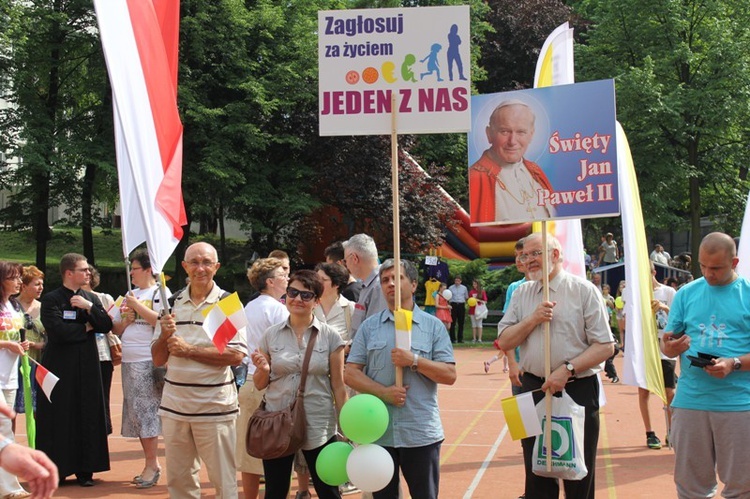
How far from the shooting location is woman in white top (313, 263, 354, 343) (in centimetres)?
829

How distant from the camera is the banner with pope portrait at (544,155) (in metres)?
6.54

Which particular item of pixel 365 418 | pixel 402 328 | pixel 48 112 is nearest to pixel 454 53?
pixel 402 328

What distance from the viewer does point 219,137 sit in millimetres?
32688

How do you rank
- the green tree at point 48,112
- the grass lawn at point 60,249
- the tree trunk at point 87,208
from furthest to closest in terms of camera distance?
the grass lawn at point 60,249, the tree trunk at point 87,208, the green tree at point 48,112

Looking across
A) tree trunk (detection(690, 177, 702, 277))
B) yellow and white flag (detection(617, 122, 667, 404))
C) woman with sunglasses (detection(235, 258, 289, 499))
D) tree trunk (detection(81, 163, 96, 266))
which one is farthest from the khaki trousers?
→ tree trunk (detection(690, 177, 702, 277))

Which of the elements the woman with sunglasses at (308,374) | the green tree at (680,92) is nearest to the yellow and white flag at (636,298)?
the woman with sunglasses at (308,374)

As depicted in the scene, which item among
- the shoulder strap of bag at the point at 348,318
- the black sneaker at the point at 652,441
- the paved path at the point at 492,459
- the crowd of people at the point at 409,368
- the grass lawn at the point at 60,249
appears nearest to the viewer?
the crowd of people at the point at 409,368

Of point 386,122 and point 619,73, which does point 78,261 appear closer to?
point 386,122

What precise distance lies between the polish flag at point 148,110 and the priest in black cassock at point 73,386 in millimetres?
2025

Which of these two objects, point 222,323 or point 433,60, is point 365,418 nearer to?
point 222,323

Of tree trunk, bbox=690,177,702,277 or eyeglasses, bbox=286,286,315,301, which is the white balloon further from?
tree trunk, bbox=690,177,702,277

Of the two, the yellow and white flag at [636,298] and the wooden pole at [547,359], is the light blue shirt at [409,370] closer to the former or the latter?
the wooden pole at [547,359]

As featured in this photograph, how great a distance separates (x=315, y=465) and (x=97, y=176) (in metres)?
30.5

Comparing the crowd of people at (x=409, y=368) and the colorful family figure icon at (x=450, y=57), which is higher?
the colorful family figure icon at (x=450, y=57)
